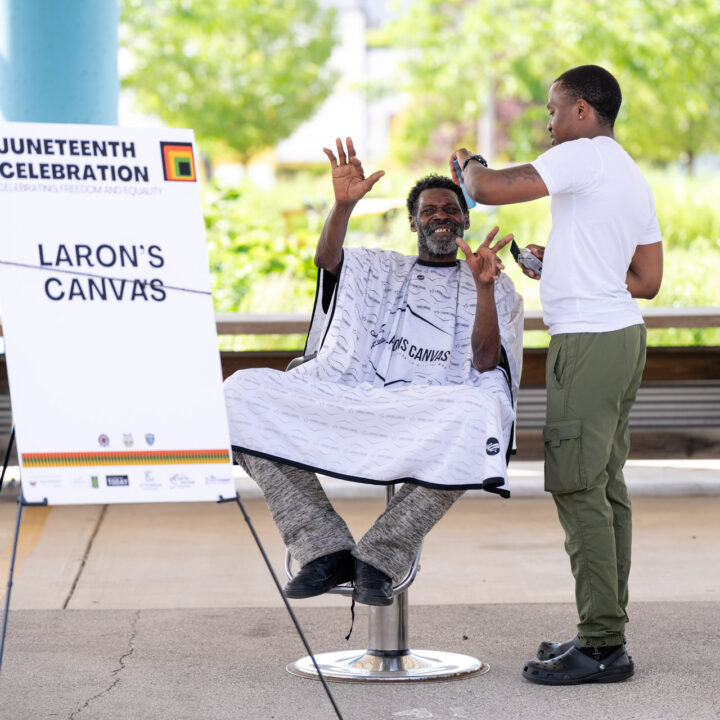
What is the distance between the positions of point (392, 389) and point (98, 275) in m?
1.18

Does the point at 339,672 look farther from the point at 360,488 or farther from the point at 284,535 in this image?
the point at 360,488

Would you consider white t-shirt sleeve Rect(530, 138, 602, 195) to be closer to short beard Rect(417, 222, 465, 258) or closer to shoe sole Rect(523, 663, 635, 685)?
short beard Rect(417, 222, 465, 258)

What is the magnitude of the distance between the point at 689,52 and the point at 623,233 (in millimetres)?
13309

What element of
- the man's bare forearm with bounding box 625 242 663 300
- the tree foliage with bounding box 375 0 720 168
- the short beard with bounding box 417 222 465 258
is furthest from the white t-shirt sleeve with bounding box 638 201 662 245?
the tree foliage with bounding box 375 0 720 168

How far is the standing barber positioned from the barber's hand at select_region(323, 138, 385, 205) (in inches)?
16.2

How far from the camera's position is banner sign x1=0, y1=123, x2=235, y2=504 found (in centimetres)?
314

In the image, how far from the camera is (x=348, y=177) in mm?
4164

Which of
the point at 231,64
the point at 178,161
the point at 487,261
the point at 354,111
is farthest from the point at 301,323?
the point at 354,111

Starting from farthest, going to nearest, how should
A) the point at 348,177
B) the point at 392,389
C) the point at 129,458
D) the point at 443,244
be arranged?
1. the point at 443,244
2. the point at 348,177
3. the point at 392,389
4. the point at 129,458

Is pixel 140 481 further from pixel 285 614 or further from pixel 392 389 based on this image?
pixel 285 614

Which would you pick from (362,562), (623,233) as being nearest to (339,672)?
(362,562)

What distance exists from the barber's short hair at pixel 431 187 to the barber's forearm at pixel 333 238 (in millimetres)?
327

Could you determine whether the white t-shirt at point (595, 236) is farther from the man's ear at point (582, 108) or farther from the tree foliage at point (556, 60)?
the tree foliage at point (556, 60)

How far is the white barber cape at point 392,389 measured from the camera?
377 cm
